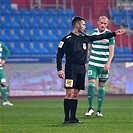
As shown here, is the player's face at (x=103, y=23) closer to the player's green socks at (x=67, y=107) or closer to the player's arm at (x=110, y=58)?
the player's arm at (x=110, y=58)

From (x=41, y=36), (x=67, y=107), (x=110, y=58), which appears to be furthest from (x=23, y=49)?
(x=67, y=107)

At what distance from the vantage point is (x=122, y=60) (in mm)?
19609

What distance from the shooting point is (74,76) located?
905 cm

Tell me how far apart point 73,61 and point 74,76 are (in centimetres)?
25

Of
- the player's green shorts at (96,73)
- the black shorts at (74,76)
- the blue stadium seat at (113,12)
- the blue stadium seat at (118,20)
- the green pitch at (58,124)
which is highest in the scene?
the blue stadium seat at (113,12)

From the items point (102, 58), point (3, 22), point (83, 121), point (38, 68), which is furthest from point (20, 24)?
point (83, 121)

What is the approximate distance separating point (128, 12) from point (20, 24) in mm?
5203

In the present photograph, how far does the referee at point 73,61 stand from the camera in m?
8.98

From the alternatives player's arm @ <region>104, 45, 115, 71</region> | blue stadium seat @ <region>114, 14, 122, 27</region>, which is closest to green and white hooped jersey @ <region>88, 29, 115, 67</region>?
player's arm @ <region>104, 45, 115, 71</region>

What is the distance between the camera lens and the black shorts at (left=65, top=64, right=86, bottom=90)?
898cm

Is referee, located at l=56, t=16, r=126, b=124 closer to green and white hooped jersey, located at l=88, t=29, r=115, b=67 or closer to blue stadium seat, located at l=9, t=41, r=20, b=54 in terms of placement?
green and white hooped jersey, located at l=88, t=29, r=115, b=67

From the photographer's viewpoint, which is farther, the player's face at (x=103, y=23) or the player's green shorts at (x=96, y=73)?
the player's green shorts at (x=96, y=73)

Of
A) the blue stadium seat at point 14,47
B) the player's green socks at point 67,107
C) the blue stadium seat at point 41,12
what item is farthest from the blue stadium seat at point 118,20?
the player's green socks at point 67,107

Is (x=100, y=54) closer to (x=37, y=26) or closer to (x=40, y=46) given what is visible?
(x=40, y=46)
